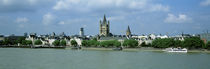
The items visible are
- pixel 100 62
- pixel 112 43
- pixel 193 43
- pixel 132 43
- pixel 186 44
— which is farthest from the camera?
pixel 112 43

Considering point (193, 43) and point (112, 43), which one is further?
point (112, 43)

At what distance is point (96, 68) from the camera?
2972 cm

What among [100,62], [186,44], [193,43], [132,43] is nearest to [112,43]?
[132,43]

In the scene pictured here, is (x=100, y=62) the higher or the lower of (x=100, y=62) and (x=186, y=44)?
the lower

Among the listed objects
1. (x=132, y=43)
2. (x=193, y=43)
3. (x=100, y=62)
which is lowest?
(x=100, y=62)

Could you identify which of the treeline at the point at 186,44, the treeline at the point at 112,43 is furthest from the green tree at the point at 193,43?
the treeline at the point at 112,43

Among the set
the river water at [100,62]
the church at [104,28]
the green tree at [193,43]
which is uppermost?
the church at [104,28]

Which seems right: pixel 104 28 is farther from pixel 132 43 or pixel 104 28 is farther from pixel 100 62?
pixel 100 62

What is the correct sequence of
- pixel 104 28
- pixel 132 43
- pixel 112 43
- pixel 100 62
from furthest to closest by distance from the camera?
pixel 104 28 → pixel 112 43 → pixel 132 43 → pixel 100 62

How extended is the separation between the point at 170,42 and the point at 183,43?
14.6 ft

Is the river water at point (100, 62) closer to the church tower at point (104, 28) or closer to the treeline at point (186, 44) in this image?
the treeline at point (186, 44)

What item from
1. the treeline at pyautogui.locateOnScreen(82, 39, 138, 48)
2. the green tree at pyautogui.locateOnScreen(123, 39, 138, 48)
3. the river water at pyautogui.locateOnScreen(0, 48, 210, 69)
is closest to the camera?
the river water at pyautogui.locateOnScreen(0, 48, 210, 69)

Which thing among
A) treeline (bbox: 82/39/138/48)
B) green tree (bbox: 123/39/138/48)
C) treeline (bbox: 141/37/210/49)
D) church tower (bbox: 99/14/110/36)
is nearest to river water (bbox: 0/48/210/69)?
treeline (bbox: 141/37/210/49)

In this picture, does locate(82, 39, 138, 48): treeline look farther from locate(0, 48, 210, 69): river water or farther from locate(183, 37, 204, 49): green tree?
locate(0, 48, 210, 69): river water
